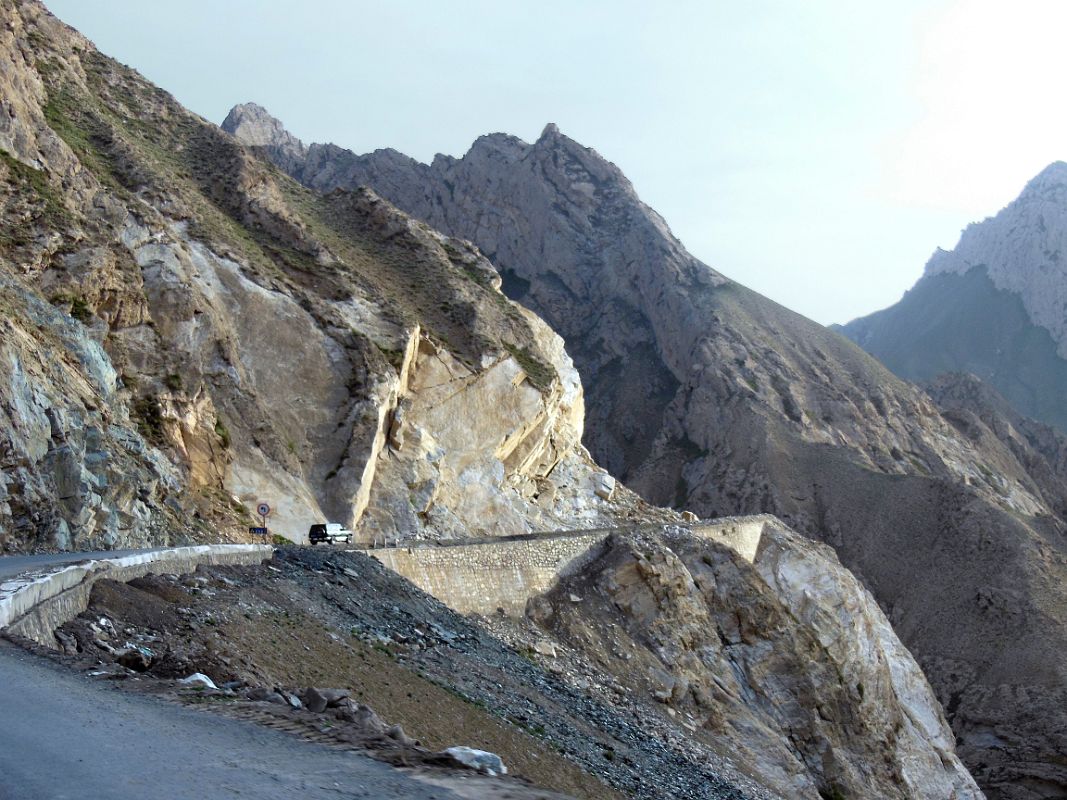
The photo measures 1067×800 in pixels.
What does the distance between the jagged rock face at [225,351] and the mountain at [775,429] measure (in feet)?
94.0

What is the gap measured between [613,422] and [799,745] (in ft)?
256

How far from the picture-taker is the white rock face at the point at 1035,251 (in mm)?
157875

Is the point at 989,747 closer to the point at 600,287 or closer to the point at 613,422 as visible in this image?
the point at 613,422

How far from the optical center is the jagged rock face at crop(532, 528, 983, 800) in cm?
2797

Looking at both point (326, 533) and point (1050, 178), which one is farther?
point (1050, 178)

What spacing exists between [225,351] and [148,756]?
26.9 metres

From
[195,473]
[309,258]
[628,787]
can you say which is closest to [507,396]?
[309,258]

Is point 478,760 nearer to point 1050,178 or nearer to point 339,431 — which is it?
point 339,431

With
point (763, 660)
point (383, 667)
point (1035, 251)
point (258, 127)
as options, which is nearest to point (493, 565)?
point (763, 660)

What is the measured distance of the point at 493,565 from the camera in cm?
2744

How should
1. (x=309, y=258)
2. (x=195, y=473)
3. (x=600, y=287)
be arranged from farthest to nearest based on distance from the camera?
(x=600, y=287), (x=309, y=258), (x=195, y=473)

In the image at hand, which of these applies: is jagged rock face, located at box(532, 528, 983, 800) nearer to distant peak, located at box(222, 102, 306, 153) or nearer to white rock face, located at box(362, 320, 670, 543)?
white rock face, located at box(362, 320, 670, 543)

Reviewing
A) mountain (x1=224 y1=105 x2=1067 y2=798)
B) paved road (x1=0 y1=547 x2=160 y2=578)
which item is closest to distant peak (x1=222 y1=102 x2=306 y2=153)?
mountain (x1=224 y1=105 x2=1067 y2=798)

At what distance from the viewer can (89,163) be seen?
36.8 m
